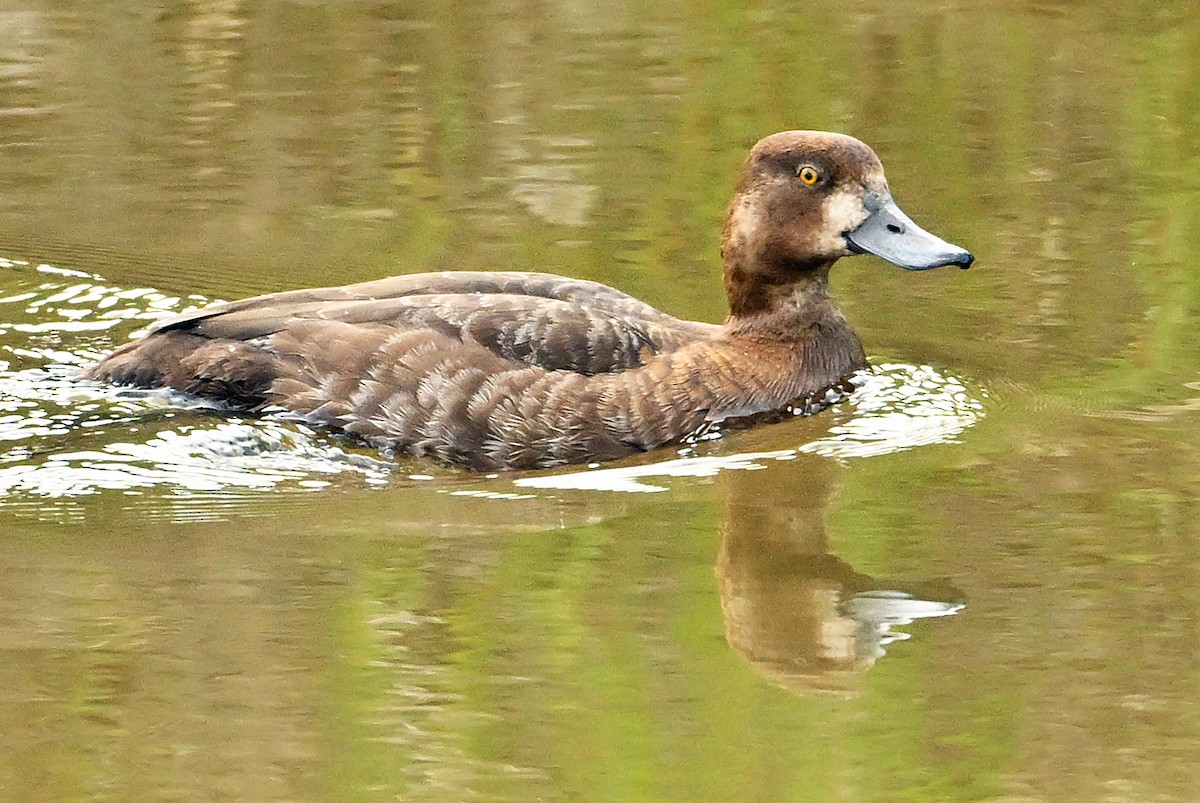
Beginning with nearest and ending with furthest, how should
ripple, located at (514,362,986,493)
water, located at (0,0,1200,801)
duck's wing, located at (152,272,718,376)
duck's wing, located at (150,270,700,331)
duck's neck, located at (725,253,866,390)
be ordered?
water, located at (0,0,1200,801), ripple, located at (514,362,986,493), duck's wing, located at (152,272,718,376), duck's wing, located at (150,270,700,331), duck's neck, located at (725,253,866,390)

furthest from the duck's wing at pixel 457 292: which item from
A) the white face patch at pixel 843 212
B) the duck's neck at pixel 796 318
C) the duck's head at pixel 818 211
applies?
the white face patch at pixel 843 212

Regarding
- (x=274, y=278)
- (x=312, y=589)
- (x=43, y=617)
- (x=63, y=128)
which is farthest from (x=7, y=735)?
(x=63, y=128)

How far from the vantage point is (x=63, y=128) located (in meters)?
10.2

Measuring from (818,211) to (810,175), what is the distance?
13 centimetres

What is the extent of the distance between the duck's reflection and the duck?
2.32 feet

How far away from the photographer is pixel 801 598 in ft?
17.0

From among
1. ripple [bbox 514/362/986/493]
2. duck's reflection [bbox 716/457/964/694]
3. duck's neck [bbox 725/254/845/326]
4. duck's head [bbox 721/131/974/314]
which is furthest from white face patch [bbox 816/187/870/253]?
duck's reflection [bbox 716/457/964/694]

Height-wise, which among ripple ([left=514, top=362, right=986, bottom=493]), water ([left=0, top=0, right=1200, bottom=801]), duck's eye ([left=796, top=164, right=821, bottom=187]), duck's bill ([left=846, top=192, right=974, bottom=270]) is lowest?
ripple ([left=514, top=362, right=986, bottom=493])

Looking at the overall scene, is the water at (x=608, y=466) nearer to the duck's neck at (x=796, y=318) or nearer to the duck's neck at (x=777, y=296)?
the duck's neck at (x=796, y=318)

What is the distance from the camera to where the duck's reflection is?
4.72 metres

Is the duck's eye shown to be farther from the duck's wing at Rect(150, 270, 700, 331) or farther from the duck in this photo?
the duck's wing at Rect(150, 270, 700, 331)

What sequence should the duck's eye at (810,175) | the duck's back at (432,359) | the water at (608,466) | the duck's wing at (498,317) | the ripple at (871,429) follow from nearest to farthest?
the water at (608,466)
the ripple at (871,429)
the duck's back at (432,359)
the duck's wing at (498,317)
the duck's eye at (810,175)

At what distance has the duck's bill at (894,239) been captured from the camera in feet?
22.5

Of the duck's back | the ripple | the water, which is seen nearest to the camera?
the water
